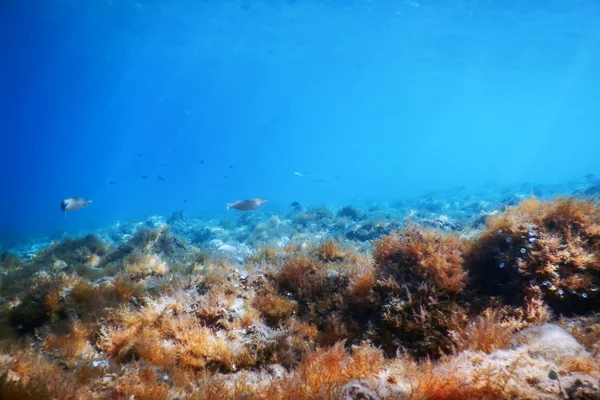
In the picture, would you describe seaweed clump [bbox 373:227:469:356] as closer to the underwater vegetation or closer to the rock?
the underwater vegetation

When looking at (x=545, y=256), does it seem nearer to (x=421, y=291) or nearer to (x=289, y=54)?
(x=421, y=291)

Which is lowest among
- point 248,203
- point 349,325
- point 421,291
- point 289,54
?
point 349,325

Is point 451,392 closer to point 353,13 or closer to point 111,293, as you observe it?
point 111,293

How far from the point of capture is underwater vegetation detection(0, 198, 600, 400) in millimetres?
2711

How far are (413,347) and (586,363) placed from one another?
66.8 inches

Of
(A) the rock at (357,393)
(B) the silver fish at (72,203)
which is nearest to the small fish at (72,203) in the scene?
(B) the silver fish at (72,203)

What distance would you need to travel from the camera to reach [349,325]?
4.40 meters

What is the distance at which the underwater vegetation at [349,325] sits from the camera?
271 centimetres

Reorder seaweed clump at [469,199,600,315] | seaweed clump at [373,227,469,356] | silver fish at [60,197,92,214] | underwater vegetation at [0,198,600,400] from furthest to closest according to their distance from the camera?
silver fish at [60,197,92,214]
seaweed clump at [469,199,600,315]
seaweed clump at [373,227,469,356]
underwater vegetation at [0,198,600,400]

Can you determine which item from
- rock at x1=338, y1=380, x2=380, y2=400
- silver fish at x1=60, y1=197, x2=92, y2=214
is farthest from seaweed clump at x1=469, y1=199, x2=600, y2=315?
silver fish at x1=60, y1=197, x2=92, y2=214

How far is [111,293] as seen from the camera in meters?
5.11

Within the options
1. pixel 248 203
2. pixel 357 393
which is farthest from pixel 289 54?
pixel 357 393

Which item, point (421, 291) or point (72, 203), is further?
point (72, 203)

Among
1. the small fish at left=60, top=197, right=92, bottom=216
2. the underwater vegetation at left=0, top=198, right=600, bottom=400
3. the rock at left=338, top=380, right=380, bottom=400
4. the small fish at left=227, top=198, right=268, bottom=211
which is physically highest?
the small fish at left=60, top=197, right=92, bottom=216
